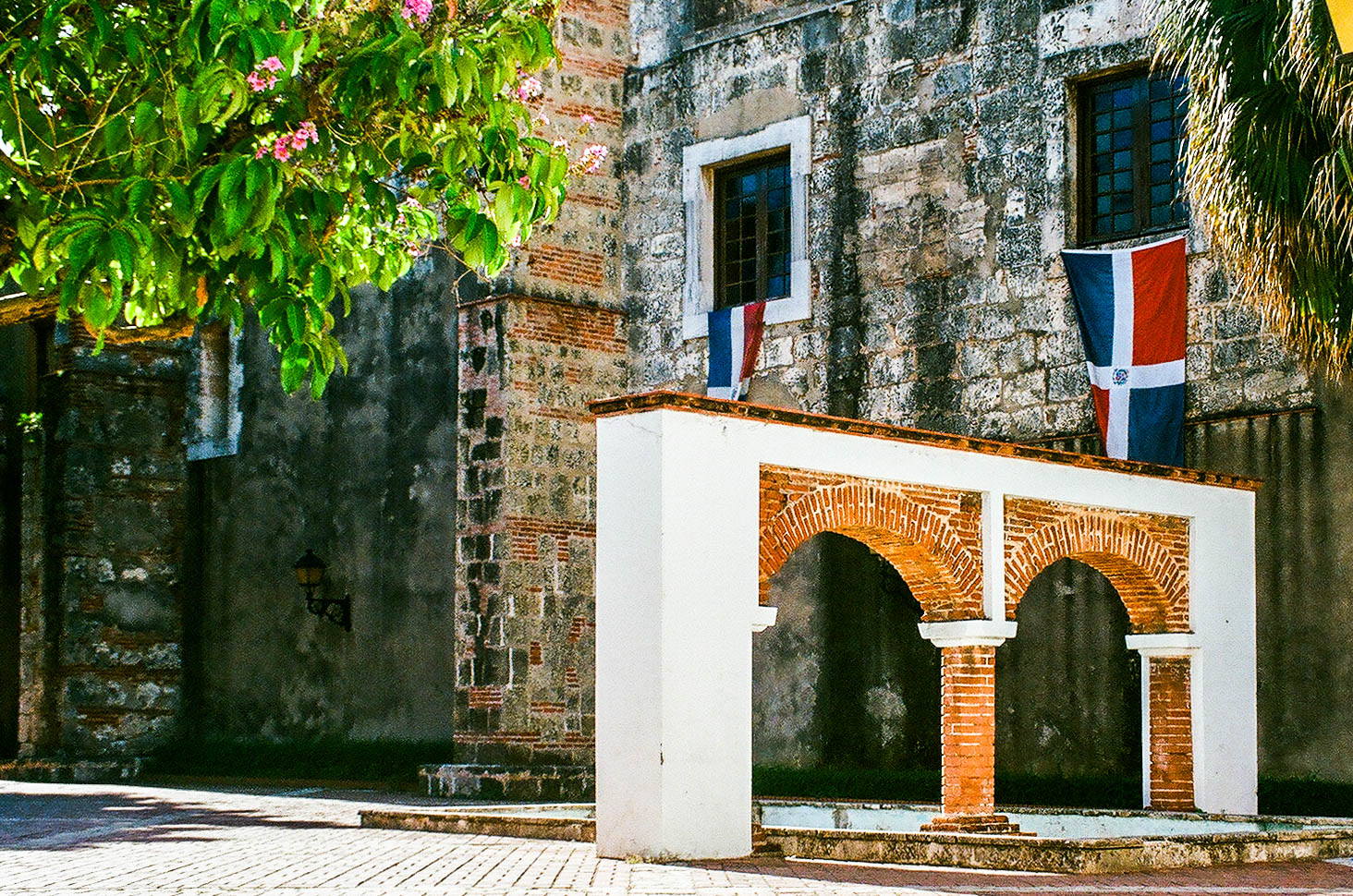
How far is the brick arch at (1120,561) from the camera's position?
1333 centimetres

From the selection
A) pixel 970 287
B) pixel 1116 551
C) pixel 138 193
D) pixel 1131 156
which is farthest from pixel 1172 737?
pixel 138 193

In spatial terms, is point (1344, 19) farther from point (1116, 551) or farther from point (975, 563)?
point (1116, 551)

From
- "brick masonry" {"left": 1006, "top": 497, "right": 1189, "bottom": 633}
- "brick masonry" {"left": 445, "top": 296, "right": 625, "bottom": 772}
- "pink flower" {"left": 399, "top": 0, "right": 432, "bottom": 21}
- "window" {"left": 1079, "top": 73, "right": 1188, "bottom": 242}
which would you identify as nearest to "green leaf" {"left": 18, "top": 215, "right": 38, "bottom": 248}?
"pink flower" {"left": 399, "top": 0, "right": 432, "bottom": 21}

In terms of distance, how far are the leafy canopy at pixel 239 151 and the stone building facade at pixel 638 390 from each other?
29.5ft

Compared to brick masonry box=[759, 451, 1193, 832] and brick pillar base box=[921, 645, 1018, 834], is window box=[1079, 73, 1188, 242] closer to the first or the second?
brick masonry box=[759, 451, 1193, 832]

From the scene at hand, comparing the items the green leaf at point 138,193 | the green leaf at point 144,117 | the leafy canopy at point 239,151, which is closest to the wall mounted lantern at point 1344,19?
the leafy canopy at point 239,151

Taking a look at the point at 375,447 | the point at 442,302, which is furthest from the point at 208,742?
the point at 442,302

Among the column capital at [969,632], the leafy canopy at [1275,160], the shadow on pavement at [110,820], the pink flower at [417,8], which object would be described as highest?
the leafy canopy at [1275,160]

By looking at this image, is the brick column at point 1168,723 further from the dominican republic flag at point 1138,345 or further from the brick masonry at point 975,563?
the dominican republic flag at point 1138,345

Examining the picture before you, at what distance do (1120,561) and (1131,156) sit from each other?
389cm

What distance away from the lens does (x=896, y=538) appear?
1267 centimetres

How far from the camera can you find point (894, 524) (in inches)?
492

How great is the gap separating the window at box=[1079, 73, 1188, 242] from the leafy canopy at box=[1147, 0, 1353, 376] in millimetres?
2908

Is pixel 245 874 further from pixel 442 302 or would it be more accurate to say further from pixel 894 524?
pixel 442 302
